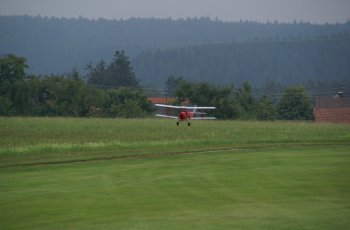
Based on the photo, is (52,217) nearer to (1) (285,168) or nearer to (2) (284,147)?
(1) (285,168)

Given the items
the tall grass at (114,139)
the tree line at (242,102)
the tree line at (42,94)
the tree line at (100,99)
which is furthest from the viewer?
the tree line at (242,102)

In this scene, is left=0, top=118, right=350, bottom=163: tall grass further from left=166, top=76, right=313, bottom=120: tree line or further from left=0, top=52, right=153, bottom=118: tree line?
left=166, top=76, right=313, bottom=120: tree line

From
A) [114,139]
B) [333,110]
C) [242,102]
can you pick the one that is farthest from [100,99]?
[114,139]

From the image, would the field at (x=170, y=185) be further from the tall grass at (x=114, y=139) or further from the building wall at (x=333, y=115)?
the building wall at (x=333, y=115)

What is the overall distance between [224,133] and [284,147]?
11.9 m

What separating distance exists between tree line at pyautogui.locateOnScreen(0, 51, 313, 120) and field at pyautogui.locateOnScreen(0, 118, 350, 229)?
5360 centimetres

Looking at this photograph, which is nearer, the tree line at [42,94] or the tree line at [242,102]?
the tree line at [42,94]

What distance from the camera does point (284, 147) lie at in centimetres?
3675

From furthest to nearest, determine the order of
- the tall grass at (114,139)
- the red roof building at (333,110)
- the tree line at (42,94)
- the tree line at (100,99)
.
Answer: the tree line at (100,99), the tree line at (42,94), the red roof building at (333,110), the tall grass at (114,139)

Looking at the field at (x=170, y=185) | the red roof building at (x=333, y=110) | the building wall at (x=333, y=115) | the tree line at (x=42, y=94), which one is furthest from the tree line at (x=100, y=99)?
the field at (x=170, y=185)

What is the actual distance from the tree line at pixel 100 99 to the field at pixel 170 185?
176ft

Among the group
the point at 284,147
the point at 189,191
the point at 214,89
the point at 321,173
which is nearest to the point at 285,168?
the point at 321,173

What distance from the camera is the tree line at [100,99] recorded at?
91750mm

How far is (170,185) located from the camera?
66.2 feet
